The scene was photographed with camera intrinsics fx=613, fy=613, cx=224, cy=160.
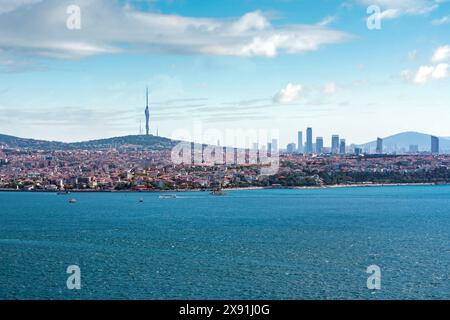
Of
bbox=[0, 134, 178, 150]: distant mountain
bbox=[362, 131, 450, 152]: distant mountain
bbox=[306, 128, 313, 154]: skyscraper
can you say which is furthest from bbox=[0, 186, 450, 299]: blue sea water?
bbox=[362, 131, 450, 152]: distant mountain

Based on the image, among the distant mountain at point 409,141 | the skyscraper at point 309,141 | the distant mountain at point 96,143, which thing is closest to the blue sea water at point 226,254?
the distant mountain at point 96,143

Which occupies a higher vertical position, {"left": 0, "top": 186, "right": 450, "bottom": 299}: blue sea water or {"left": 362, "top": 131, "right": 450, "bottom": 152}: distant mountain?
{"left": 362, "top": 131, "right": 450, "bottom": 152}: distant mountain

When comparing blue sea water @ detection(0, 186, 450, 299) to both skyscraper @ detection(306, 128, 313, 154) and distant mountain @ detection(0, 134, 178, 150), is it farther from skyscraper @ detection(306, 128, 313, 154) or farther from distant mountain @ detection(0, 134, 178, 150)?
skyscraper @ detection(306, 128, 313, 154)

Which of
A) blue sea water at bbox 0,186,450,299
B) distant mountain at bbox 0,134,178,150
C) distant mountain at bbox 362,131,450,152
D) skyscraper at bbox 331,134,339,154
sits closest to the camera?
blue sea water at bbox 0,186,450,299

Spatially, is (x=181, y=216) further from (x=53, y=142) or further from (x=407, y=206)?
(x=53, y=142)

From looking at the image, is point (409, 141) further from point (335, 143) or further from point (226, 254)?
point (226, 254)

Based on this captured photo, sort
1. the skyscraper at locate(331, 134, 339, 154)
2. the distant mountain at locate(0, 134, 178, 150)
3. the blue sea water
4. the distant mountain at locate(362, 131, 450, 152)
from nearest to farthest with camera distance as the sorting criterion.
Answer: the blue sea water, the distant mountain at locate(0, 134, 178, 150), the skyscraper at locate(331, 134, 339, 154), the distant mountain at locate(362, 131, 450, 152)

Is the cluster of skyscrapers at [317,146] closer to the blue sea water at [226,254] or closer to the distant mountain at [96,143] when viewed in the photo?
the distant mountain at [96,143]
